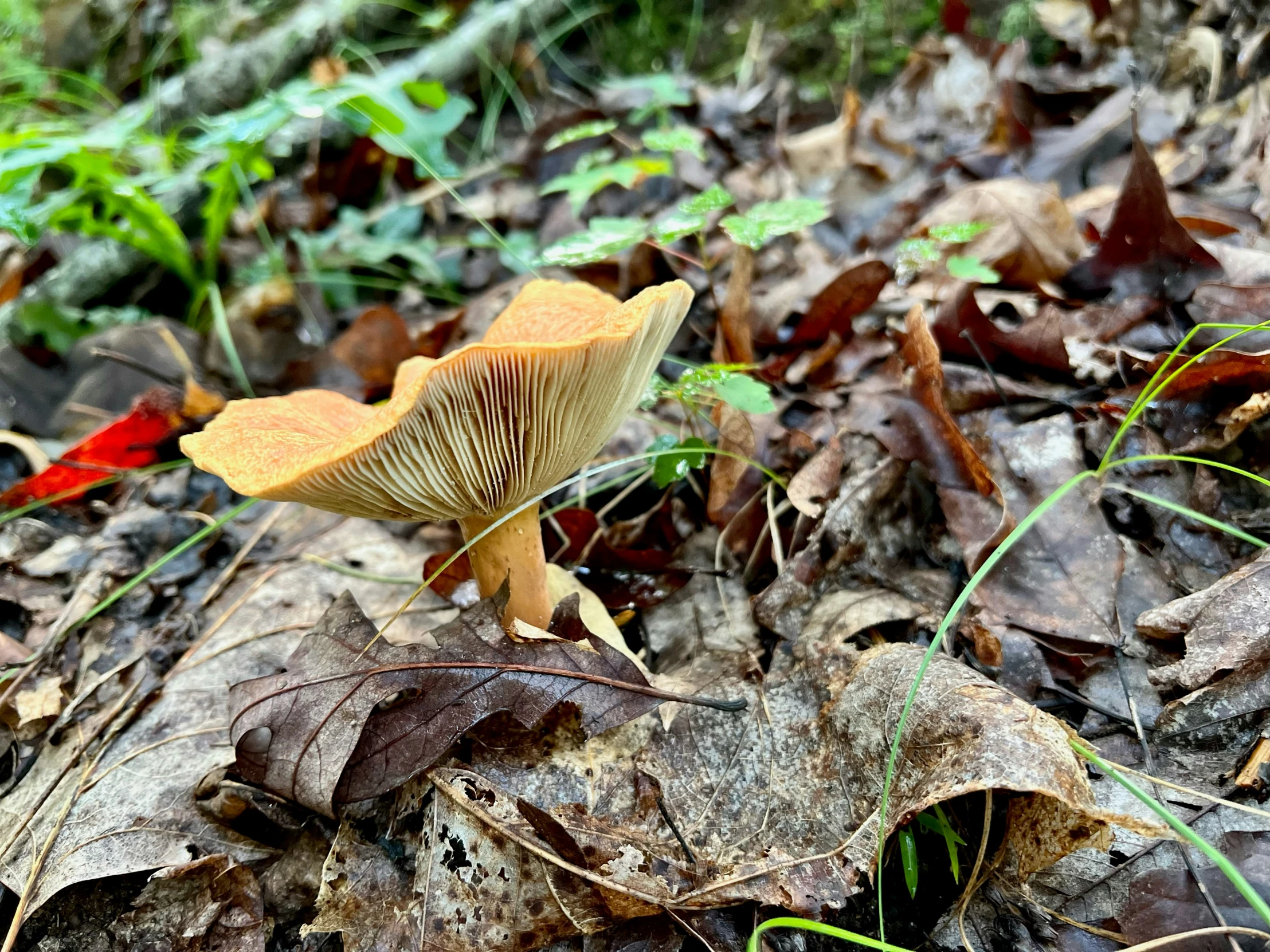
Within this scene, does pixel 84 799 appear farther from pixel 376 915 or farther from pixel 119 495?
pixel 119 495

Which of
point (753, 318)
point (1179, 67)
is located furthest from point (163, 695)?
point (1179, 67)

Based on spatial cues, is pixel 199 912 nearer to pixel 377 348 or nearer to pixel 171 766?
pixel 171 766

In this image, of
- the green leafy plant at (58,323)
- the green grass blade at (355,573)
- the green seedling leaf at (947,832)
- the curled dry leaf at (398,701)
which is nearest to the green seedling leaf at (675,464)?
the curled dry leaf at (398,701)

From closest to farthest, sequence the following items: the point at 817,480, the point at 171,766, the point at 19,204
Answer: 1. the point at 171,766
2. the point at 817,480
3. the point at 19,204

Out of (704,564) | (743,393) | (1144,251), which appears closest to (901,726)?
(704,564)

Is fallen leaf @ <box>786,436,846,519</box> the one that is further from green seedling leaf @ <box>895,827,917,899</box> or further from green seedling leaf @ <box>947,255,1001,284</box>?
green seedling leaf @ <box>895,827,917,899</box>

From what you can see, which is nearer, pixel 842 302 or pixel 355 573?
pixel 355 573

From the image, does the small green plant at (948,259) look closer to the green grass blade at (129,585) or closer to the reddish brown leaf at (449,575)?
the reddish brown leaf at (449,575)
